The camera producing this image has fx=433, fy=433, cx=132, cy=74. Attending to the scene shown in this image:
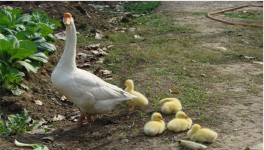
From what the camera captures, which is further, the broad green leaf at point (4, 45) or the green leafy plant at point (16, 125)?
the broad green leaf at point (4, 45)

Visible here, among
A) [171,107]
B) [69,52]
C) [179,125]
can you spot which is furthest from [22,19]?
[179,125]

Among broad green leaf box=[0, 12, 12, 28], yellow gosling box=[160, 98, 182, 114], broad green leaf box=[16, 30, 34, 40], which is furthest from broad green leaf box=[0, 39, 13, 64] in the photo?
yellow gosling box=[160, 98, 182, 114]

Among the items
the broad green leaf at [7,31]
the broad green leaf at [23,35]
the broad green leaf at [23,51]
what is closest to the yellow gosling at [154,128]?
the broad green leaf at [23,51]

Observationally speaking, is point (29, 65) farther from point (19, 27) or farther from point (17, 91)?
point (19, 27)

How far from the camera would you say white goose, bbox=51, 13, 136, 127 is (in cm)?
525

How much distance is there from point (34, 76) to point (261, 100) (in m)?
3.42

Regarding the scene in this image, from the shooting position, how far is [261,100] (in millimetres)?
6145

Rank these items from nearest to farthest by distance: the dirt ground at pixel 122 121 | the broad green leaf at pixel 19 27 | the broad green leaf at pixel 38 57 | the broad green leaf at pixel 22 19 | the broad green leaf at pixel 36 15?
the dirt ground at pixel 122 121 < the broad green leaf at pixel 38 57 < the broad green leaf at pixel 19 27 < the broad green leaf at pixel 22 19 < the broad green leaf at pixel 36 15

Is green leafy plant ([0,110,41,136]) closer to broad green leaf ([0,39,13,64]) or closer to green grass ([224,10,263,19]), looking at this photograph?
broad green leaf ([0,39,13,64])

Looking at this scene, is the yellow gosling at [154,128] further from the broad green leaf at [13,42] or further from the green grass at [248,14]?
the green grass at [248,14]

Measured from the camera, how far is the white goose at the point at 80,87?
5.25 metres

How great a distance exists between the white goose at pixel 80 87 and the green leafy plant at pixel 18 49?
0.97m

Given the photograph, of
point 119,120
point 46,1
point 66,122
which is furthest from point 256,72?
point 46,1

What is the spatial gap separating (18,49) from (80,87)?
1.40 meters
